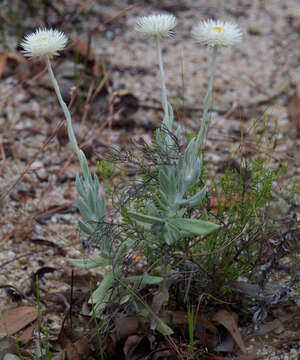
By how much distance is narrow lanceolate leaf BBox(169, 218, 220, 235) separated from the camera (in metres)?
1.34

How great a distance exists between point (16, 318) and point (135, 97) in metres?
1.83

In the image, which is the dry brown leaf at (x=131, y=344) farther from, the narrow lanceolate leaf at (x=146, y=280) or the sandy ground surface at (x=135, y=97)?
the sandy ground surface at (x=135, y=97)

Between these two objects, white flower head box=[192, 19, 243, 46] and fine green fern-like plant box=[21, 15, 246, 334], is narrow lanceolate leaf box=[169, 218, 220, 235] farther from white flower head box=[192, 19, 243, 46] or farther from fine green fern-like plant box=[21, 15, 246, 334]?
white flower head box=[192, 19, 243, 46]

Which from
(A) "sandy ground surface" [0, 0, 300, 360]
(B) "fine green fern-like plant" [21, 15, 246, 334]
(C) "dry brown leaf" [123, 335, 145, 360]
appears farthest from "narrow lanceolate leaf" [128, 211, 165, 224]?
(A) "sandy ground surface" [0, 0, 300, 360]

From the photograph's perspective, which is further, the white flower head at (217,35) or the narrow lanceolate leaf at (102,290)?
the narrow lanceolate leaf at (102,290)

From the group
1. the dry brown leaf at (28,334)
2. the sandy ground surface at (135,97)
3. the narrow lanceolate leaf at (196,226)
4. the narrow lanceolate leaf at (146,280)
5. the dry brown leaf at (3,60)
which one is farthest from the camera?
the dry brown leaf at (3,60)

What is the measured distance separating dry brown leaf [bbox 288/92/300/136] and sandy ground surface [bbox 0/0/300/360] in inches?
0.9

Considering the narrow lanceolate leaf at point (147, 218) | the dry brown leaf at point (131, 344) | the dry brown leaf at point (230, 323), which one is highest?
the narrow lanceolate leaf at point (147, 218)

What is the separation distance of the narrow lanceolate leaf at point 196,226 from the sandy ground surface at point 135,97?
0.63 m

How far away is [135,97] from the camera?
3203 mm

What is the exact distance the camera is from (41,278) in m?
2.06

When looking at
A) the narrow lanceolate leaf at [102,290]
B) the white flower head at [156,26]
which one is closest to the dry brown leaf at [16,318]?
the narrow lanceolate leaf at [102,290]

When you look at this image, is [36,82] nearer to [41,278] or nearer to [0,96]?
[0,96]

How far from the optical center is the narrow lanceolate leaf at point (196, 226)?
4.41ft
